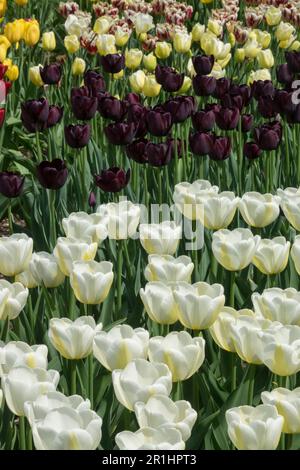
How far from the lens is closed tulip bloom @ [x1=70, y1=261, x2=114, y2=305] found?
2572 millimetres

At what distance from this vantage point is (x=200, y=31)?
6238mm

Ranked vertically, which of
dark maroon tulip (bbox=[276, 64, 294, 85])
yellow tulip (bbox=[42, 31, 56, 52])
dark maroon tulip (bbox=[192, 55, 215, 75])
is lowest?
dark maroon tulip (bbox=[276, 64, 294, 85])

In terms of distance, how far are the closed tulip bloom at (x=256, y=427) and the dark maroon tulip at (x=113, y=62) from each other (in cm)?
339

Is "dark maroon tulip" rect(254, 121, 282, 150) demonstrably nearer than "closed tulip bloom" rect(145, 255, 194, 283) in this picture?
No

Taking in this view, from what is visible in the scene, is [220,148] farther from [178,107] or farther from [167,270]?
[167,270]

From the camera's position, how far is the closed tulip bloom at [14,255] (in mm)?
2775

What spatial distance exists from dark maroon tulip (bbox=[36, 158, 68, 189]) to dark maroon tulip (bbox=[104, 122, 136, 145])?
0.45 m

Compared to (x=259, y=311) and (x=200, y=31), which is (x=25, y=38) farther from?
(x=259, y=311)

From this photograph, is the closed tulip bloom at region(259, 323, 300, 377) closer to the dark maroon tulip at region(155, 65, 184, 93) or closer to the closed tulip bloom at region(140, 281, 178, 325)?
the closed tulip bloom at region(140, 281, 178, 325)

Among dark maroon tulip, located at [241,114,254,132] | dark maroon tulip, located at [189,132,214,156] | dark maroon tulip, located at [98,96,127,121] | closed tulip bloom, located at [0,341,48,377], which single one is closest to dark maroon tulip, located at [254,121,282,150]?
dark maroon tulip, located at [189,132,214,156]

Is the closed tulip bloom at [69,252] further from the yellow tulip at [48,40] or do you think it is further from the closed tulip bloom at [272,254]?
the yellow tulip at [48,40]

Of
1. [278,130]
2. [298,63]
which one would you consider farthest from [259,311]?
[298,63]

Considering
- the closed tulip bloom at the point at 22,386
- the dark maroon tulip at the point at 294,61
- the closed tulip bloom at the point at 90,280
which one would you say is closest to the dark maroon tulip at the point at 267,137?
the dark maroon tulip at the point at 294,61

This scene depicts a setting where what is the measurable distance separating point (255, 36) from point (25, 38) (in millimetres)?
1407
